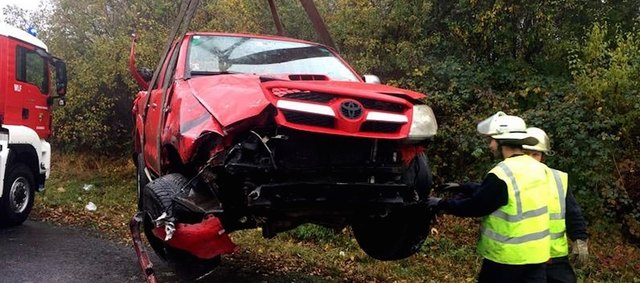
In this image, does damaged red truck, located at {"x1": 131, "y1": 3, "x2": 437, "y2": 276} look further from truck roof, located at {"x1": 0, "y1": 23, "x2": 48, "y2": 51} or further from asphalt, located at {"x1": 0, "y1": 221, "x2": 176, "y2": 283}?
truck roof, located at {"x1": 0, "y1": 23, "x2": 48, "y2": 51}

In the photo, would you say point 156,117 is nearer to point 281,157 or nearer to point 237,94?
point 237,94

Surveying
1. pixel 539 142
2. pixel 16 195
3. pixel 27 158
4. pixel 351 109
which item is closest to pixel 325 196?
pixel 351 109

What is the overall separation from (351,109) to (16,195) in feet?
19.4

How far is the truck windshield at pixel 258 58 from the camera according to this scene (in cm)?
439

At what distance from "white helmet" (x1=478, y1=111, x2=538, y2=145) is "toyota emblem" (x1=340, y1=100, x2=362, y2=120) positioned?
0.95 m

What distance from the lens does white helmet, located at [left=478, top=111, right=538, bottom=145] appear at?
3.57 meters

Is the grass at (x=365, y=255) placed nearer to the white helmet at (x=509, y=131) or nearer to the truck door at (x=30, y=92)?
the truck door at (x=30, y=92)

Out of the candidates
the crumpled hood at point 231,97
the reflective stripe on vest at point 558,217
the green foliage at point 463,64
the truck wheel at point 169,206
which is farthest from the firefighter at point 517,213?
the green foliage at point 463,64

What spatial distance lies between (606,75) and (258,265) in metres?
4.61

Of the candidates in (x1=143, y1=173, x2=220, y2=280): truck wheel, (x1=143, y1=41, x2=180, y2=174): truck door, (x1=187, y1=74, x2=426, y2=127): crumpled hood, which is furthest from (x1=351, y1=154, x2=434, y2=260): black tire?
(x1=143, y1=41, x2=180, y2=174): truck door

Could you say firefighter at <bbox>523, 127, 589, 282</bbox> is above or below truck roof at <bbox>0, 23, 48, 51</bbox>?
below

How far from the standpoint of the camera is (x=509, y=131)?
3.62m

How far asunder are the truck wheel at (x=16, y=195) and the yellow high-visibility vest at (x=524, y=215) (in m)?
6.22

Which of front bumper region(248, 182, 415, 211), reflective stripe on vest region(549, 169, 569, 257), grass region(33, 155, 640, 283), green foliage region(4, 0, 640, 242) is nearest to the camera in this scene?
front bumper region(248, 182, 415, 211)
